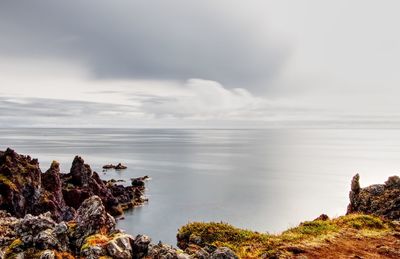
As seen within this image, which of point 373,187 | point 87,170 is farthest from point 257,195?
point 373,187

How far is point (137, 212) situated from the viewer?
103500mm

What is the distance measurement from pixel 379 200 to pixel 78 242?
2489 centimetres

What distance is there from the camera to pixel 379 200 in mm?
29969

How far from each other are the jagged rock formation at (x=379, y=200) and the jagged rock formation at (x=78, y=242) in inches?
817

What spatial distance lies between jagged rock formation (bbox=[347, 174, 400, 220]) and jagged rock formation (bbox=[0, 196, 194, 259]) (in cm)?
2076

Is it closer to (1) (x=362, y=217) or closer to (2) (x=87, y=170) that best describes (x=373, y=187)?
(1) (x=362, y=217)

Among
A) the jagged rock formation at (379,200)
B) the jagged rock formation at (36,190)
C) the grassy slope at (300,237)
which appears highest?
the jagged rock formation at (379,200)

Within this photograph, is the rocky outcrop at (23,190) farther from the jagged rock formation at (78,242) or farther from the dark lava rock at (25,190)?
the jagged rock formation at (78,242)

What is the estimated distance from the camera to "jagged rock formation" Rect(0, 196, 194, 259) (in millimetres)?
14617

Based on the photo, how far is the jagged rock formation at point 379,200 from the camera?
28672 mm

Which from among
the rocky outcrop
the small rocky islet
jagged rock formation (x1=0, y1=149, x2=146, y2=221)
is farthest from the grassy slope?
the rocky outcrop

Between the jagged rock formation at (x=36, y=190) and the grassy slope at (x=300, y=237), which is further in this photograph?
the jagged rock formation at (x=36, y=190)

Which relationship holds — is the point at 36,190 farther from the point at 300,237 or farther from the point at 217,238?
the point at 300,237

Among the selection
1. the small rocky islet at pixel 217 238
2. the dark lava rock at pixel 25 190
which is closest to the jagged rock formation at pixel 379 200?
the small rocky islet at pixel 217 238
